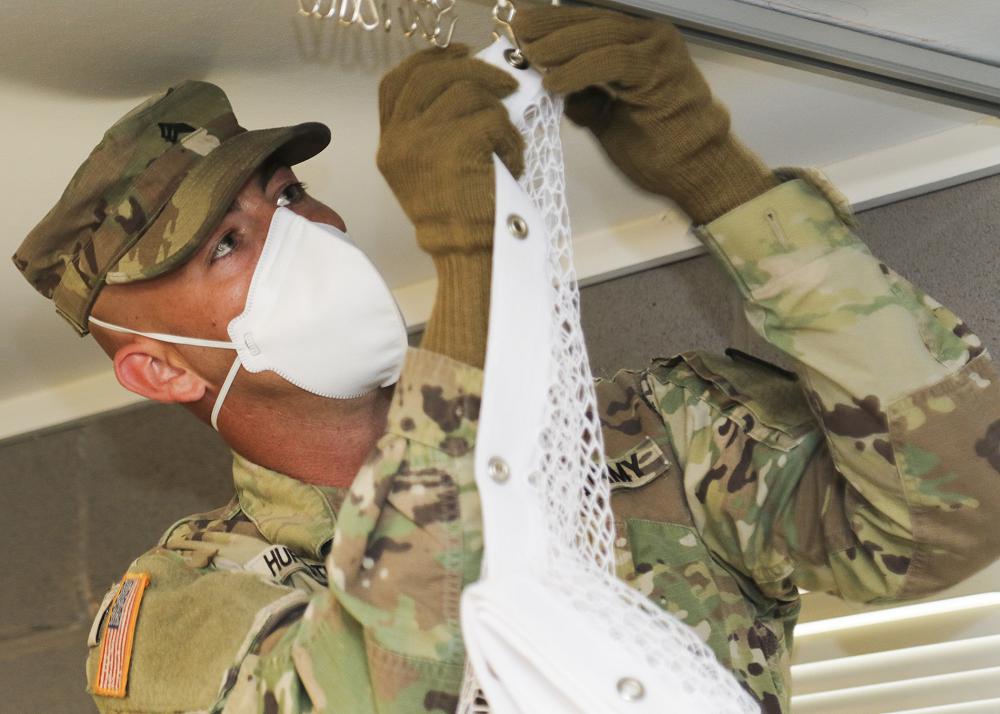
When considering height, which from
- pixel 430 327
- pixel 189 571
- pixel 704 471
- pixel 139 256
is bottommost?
pixel 189 571

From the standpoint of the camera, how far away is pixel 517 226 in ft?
3.39

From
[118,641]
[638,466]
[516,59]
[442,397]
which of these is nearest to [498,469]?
[442,397]

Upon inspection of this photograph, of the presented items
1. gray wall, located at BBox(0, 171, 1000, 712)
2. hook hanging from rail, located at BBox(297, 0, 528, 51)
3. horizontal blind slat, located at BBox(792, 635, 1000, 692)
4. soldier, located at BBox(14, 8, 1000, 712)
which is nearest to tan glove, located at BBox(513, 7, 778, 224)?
soldier, located at BBox(14, 8, 1000, 712)

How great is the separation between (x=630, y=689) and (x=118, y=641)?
0.77m

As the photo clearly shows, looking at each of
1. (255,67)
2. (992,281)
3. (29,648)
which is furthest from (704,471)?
(29,648)

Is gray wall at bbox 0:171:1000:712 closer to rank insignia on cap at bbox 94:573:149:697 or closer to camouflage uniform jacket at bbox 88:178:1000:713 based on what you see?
camouflage uniform jacket at bbox 88:178:1000:713

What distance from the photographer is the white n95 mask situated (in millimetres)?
1479

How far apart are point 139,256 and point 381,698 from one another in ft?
2.56

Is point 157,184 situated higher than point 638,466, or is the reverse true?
point 157,184

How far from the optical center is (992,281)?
1771 mm

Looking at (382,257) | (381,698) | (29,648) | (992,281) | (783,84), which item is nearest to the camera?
(381,698)

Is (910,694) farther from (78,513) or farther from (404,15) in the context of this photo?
(78,513)

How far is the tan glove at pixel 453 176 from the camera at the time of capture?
103 centimetres

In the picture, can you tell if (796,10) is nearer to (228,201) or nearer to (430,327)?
(430,327)
